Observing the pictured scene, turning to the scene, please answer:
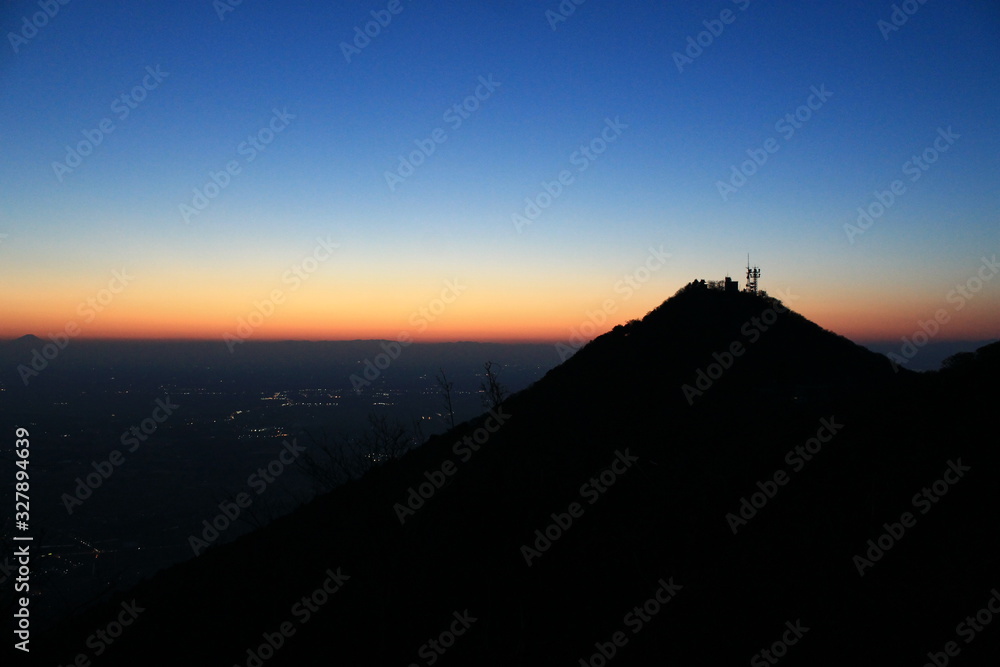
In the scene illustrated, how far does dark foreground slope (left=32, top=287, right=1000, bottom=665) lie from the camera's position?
7145mm

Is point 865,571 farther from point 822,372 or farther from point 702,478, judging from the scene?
point 822,372

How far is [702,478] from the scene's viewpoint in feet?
38.8

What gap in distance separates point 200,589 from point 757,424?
16746 millimetres

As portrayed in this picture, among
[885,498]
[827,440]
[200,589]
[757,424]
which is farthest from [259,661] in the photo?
[757,424]

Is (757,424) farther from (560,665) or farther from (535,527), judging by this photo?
(560,665)

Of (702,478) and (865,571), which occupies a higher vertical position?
(702,478)

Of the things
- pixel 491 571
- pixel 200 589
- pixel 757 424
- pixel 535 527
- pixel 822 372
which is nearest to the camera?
pixel 491 571

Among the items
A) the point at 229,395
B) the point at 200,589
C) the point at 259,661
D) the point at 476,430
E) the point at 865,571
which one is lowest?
the point at 865,571

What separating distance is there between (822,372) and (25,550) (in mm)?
25643

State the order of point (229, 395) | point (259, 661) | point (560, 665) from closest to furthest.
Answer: point (560, 665), point (259, 661), point (229, 395)

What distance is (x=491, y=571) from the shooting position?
9.84 m

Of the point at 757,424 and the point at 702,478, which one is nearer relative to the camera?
the point at 702,478

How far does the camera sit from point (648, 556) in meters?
9.36

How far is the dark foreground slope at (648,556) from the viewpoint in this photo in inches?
281
